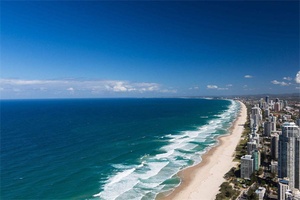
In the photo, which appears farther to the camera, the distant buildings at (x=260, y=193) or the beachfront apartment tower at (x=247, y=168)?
the beachfront apartment tower at (x=247, y=168)

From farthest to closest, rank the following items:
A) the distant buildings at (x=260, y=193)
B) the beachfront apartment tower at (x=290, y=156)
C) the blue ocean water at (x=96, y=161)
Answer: the beachfront apartment tower at (x=290, y=156)
the blue ocean water at (x=96, y=161)
the distant buildings at (x=260, y=193)

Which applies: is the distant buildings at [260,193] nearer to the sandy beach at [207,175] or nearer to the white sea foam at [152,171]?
the sandy beach at [207,175]

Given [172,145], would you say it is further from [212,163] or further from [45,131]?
[45,131]

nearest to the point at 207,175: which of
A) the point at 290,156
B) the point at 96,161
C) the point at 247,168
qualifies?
the point at 247,168

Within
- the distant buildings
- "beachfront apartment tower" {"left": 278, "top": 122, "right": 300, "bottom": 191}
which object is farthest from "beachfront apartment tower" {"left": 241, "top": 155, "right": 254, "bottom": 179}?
the distant buildings

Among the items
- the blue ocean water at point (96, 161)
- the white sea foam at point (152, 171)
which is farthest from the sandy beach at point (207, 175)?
the white sea foam at point (152, 171)
